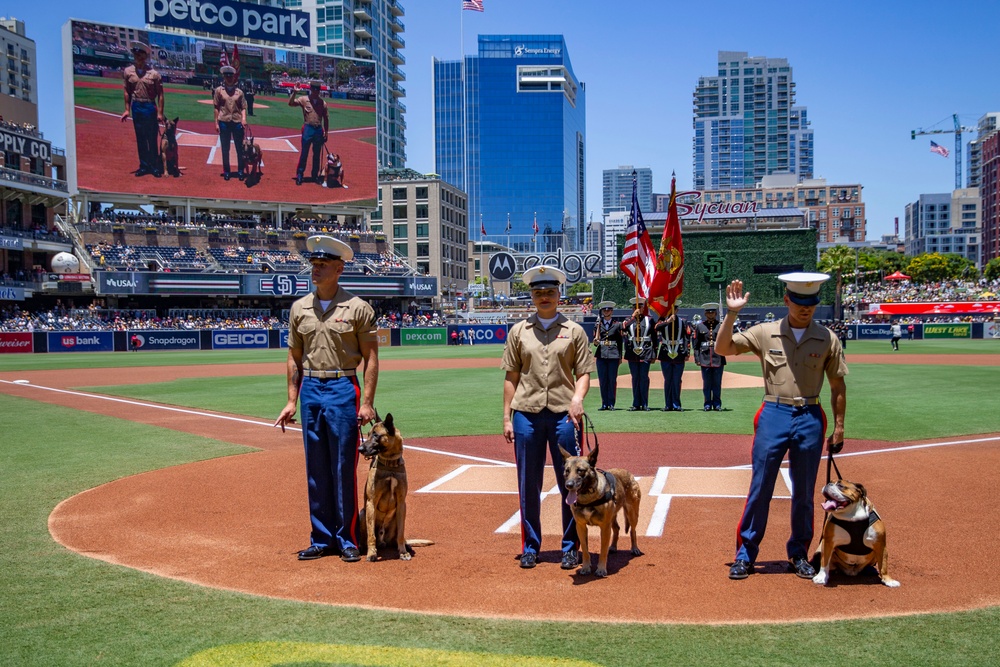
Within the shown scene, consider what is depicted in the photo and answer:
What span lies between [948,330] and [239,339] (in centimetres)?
4672

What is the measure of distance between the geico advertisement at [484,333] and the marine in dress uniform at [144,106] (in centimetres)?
2881

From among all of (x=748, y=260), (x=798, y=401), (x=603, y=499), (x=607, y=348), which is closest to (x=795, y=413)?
(x=798, y=401)

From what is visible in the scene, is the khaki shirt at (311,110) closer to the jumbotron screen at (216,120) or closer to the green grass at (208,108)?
the jumbotron screen at (216,120)

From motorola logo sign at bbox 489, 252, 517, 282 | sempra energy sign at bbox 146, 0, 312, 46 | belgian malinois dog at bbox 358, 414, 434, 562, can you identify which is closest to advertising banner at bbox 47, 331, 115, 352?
motorola logo sign at bbox 489, 252, 517, 282

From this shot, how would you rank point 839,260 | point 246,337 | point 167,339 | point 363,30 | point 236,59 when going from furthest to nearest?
point 363,30 < point 839,260 < point 236,59 < point 246,337 < point 167,339

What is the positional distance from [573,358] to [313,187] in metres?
67.7

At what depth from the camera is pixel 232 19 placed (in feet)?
227

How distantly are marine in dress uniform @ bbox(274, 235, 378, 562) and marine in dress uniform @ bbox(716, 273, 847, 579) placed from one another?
2.79 meters

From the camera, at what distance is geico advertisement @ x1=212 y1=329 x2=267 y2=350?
5053 cm

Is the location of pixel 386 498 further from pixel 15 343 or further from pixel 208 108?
pixel 208 108

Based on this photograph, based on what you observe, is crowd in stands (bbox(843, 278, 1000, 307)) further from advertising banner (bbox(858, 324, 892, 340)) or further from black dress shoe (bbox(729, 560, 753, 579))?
black dress shoe (bbox(729, 560, 753, 579))

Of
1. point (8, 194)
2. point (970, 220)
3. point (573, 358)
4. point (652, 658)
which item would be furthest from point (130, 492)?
point (970, 220)

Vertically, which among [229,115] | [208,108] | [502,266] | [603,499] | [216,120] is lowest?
[603,499]

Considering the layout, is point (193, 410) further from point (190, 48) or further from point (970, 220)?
point (970, 220)
